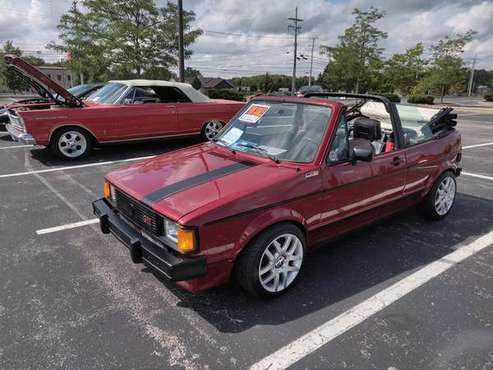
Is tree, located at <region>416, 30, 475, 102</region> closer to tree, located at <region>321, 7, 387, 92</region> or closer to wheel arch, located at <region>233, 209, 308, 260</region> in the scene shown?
tree, located at <region>321, 7, 387, 92</region>

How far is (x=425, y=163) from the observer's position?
425 centimetres

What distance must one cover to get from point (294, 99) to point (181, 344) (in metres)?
2.43

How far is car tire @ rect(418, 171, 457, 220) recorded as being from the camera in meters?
4.48

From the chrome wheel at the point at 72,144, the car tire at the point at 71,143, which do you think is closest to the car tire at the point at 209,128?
the car tire at the point at 71,143

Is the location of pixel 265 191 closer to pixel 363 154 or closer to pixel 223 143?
pixel 363 154

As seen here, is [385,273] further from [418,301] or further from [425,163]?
[425,163]

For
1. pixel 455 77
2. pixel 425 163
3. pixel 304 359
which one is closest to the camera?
pixel 304 359

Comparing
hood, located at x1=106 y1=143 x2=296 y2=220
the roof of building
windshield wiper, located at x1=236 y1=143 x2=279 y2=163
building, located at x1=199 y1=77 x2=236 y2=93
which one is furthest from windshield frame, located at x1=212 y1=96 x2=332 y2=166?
the roof of building

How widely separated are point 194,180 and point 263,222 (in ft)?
2.13

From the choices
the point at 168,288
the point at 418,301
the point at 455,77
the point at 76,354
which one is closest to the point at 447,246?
the point at 418,301

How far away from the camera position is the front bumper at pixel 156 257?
2463mm

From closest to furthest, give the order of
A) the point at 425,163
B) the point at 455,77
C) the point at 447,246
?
the point at 447,246
the point at 425,163
the point at 455,77

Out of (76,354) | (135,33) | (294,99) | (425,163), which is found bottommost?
(76,354)

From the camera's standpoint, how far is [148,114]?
812 centimetres
